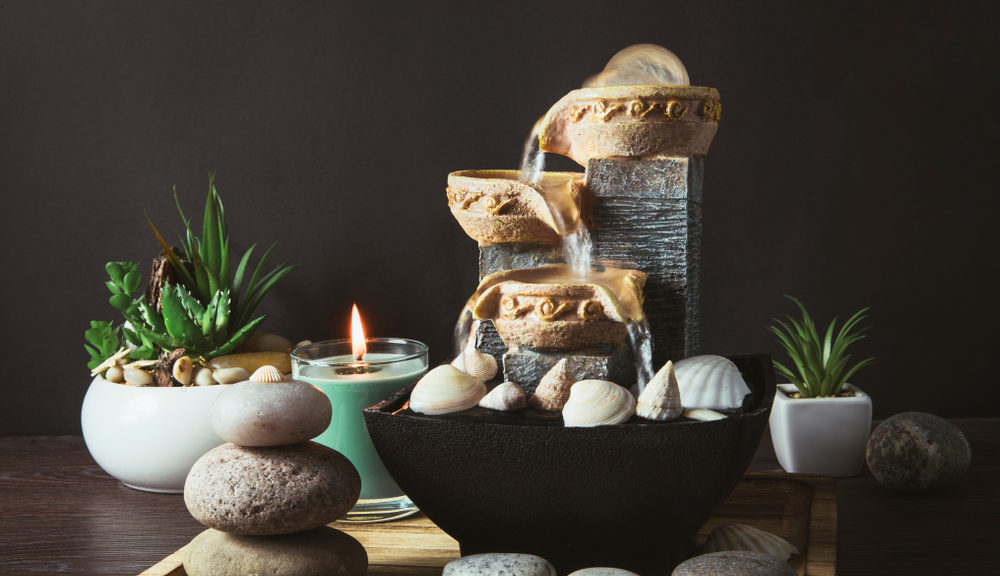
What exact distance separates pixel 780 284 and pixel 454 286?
20.4 inches

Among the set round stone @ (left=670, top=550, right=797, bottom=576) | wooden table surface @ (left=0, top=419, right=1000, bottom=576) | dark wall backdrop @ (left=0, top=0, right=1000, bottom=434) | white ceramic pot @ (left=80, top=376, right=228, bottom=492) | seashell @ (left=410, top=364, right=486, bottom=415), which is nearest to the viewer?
round stone @ (left=670, top=550, right=797, bottom=576)

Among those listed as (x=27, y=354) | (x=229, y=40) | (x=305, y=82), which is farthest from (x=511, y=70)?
(x=27, y=354)

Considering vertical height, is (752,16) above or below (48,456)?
above

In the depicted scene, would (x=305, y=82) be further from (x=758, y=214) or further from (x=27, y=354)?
(x=758, y=214)

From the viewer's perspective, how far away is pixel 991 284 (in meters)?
1.47

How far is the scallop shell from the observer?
0.89m

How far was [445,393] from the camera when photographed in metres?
0.88

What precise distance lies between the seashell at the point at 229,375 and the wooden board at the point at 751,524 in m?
0.28

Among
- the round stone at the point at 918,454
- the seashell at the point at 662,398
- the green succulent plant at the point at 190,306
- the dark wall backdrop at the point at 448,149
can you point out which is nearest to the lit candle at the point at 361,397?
the green succulent plant at the point at 190,306

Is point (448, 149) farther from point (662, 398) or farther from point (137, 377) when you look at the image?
point (662, 398)

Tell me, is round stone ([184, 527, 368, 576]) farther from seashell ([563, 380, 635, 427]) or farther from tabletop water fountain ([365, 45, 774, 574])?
seashell ([563, 380, 635, 427])

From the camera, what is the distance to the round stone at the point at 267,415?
85 cm

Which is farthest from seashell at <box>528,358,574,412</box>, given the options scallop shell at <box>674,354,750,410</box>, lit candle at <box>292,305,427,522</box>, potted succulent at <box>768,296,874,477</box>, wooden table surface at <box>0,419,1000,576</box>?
potted succulent at <box>768,296,874,477</box>

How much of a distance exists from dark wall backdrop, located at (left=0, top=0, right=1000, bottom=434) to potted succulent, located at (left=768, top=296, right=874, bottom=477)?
0.74ft
